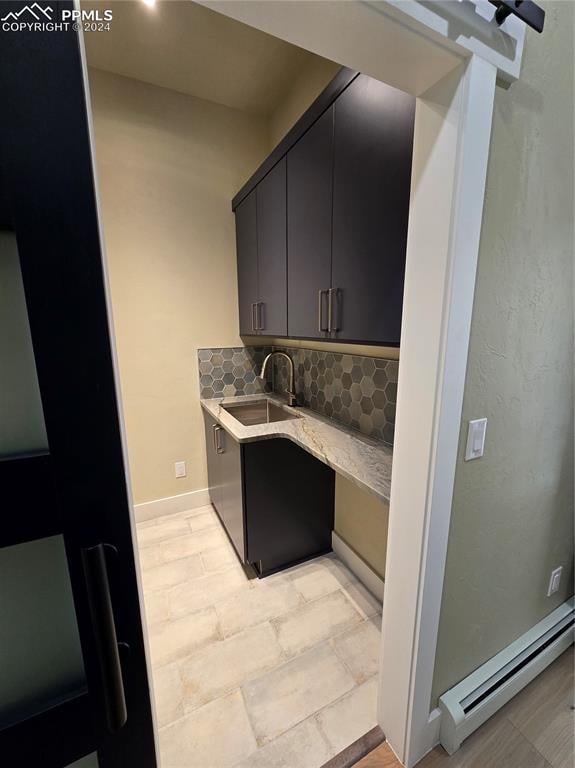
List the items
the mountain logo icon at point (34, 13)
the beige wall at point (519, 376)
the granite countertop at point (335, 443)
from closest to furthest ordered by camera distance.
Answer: the mountain logo icon at point (34, 13)
the beige wall at point (519, 376)
the granite countertop at point (335, 443)

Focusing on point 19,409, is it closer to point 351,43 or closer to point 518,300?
point 351,43

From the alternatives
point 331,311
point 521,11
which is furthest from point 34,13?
point 331,311

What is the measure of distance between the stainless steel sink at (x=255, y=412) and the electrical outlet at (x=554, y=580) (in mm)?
1618

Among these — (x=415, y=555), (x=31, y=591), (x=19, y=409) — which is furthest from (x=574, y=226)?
(x=31, y=591)

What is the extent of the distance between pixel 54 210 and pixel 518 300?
1.07m

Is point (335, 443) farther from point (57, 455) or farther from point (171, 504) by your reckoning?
point (171, 504)

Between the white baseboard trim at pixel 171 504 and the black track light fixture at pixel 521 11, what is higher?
the black track light fixture at pixel 521 11

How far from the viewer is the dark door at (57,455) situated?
0.39 meters

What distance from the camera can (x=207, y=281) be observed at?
2.29 metres

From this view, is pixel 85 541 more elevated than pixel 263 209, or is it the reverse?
pixel 263 209

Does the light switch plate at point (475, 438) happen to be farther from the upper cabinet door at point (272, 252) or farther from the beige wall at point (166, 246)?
the beige wall at point (166, 246)

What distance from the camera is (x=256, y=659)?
1.36 m

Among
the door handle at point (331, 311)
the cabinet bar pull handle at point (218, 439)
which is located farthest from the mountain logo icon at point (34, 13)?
the cabinet bar pull handle at point (218, 439)

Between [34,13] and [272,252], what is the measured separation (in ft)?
4.73
